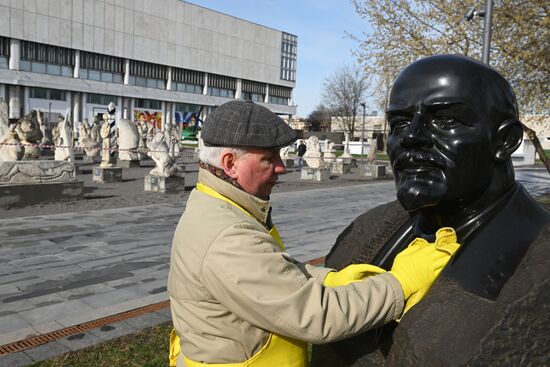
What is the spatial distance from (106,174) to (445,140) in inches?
618

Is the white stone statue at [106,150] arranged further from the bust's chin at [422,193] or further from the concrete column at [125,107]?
the concrete column at [125,107]

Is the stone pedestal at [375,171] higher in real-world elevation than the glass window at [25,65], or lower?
lower

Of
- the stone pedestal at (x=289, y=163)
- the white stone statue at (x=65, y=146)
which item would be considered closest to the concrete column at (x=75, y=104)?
the white stone statue at (x=65, y=146)

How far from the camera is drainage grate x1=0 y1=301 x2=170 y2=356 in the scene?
158 inches

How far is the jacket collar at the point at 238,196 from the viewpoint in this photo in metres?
1.92

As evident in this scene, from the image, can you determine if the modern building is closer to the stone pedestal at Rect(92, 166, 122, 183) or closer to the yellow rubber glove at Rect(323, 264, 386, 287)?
the stone pedestal at Rect(92, 166, 122, 183)

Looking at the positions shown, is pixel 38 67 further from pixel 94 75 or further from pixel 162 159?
pixel 162 159

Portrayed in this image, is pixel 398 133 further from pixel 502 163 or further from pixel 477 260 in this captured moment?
pixel 477 260

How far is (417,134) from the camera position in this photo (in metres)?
1.77

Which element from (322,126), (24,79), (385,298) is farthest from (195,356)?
(322,126)

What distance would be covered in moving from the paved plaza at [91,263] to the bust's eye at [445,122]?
362 centimetres

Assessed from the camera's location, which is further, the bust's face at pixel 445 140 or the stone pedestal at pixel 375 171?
the stone pedestal at pixel 375 171

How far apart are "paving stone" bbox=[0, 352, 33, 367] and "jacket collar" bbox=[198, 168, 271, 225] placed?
282 centimetres

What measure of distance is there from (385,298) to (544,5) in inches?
356
